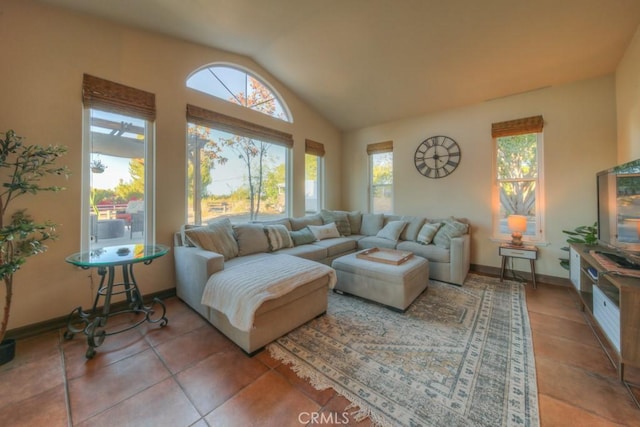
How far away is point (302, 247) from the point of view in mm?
3547

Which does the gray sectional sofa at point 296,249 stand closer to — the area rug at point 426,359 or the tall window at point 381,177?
the area rug at point 426,359

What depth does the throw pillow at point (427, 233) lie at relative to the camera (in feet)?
11.8

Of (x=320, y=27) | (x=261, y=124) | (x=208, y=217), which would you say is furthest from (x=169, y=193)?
(x=320, y=27)

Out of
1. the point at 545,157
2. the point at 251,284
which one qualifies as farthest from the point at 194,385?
the point at 545,157

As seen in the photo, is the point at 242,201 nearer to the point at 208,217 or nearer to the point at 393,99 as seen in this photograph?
the point at 208,217

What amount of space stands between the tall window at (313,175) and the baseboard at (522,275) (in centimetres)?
A: 302

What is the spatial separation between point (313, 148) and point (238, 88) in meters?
1.70

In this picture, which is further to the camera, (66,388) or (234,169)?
(234,169)

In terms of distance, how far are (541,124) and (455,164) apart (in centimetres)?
113

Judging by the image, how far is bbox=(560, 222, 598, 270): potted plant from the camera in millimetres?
2764

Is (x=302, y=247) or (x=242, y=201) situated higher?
(x=242, y=201)

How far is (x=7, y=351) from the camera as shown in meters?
1.75

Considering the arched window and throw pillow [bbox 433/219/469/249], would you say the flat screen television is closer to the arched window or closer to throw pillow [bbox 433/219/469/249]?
throw pillow [bbox 433/219/469/249]

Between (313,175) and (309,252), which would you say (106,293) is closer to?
(309,252)
